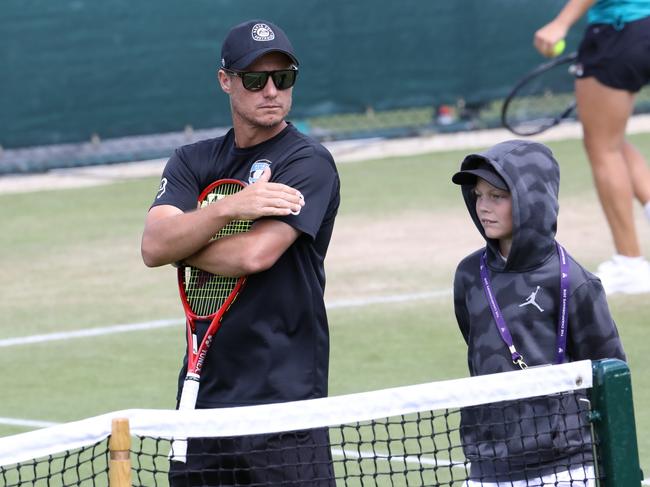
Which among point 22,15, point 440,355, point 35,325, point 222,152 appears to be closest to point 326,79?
point 22,15

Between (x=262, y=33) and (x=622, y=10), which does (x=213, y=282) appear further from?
(x=622, y=10)

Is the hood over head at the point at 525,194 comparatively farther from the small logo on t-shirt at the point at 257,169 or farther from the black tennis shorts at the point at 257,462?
the black tennis shorts at the point at 257,462

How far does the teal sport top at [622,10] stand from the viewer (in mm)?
8961

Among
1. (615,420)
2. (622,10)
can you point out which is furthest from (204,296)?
(622,10)

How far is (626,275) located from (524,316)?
Answer: 459 centimetres

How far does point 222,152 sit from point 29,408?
2.84 metres

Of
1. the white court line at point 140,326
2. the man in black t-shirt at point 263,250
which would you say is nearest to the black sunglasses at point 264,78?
the man in black t-shirt at point 263,250

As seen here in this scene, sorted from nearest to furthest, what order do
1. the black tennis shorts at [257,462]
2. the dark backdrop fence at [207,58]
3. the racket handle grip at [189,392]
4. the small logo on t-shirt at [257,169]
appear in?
the black tennis shorts at [257,462] < the racket handle grip at [189,392] < the small logo on t-shirt at [257,169] < the dark backdrop fence at [207,58]

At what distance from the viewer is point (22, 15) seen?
15312mm

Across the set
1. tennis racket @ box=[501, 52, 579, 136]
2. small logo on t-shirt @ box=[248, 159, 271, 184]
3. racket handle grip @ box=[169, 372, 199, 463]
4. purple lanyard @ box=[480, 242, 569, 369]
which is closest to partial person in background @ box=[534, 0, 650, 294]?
purple lanyard @ box=[480, 242, 569, 369]

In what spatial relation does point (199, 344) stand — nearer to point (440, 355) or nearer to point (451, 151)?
point (440, 355)

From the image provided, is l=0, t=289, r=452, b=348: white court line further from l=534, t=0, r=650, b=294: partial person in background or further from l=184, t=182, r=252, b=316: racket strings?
l=184, t=182, r=252, b=316: racket strings

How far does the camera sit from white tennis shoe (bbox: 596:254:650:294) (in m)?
8.88

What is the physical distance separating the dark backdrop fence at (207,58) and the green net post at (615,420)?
39.7 ft
